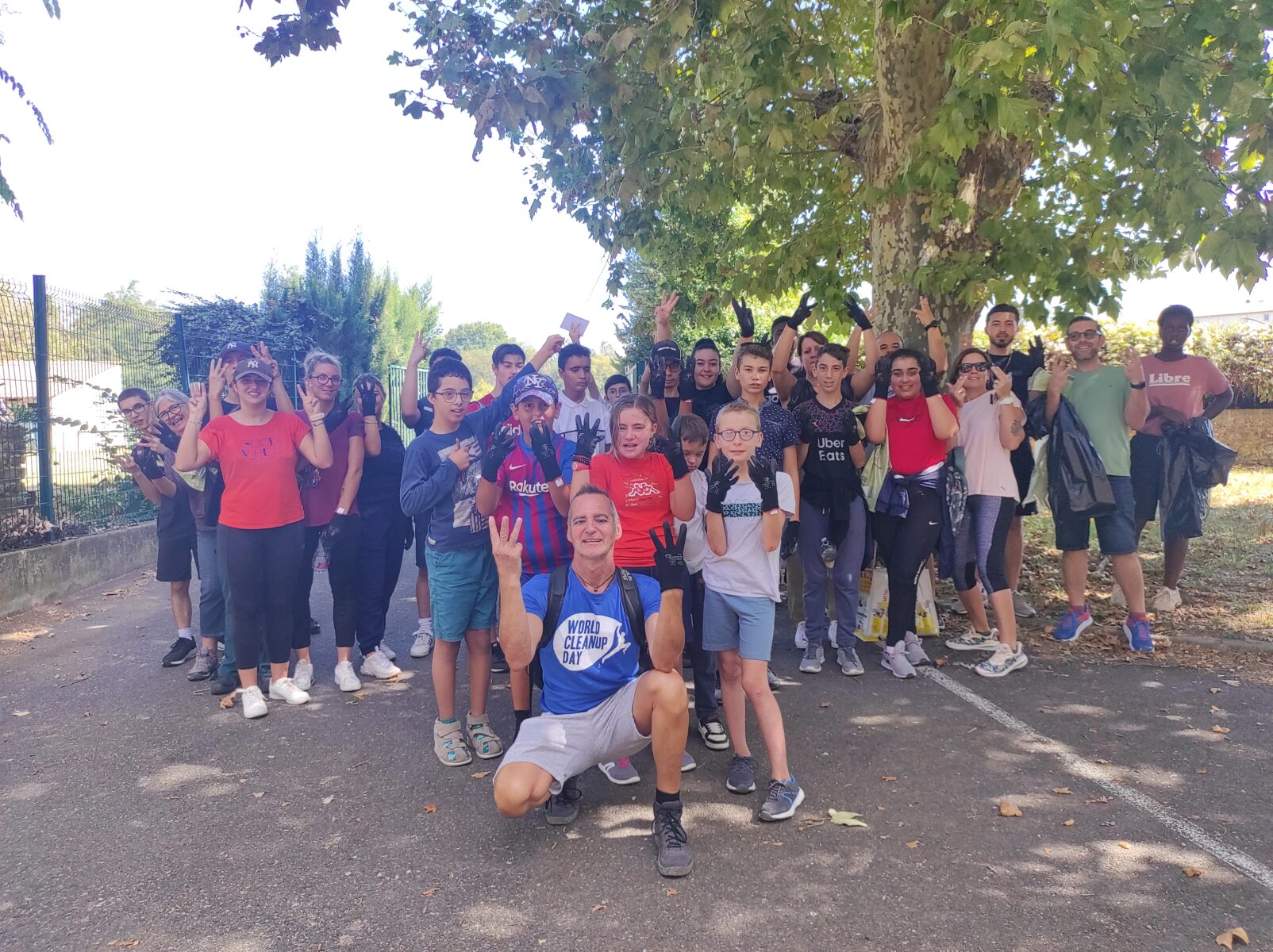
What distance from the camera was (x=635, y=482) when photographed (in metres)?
4.05

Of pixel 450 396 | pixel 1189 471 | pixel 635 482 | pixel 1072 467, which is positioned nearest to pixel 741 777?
pixel 635 482

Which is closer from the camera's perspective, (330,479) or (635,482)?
(635,482)

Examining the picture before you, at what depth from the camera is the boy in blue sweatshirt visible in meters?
4.20

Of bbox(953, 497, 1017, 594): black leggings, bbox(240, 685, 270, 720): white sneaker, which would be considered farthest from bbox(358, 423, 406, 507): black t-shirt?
bbox(953, 497, 1017, 594): black leggings

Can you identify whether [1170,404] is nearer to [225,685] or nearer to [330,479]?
[330,479]

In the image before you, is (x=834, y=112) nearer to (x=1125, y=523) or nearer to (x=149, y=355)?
(x=1125, y=523)

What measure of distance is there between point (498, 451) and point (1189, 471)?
5.38 meters

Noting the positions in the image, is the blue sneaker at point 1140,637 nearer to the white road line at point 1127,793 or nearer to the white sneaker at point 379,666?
the white road line at point 1127,793

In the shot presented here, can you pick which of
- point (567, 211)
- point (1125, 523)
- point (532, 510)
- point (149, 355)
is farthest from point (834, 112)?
point (149, 355)

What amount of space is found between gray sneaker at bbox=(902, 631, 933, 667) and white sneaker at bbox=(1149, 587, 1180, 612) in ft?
7.95

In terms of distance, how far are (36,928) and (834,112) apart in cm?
793

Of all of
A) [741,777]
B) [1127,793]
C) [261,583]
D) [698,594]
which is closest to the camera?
[1127,793]

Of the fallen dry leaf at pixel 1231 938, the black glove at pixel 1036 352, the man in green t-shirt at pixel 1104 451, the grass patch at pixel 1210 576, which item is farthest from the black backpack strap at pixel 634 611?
the grass patch at pixel 1210 576

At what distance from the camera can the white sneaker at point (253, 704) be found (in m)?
4.70
